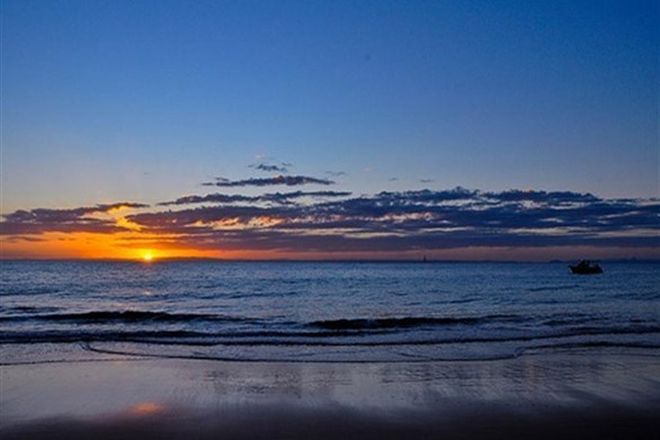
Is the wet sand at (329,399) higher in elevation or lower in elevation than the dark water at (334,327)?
higher

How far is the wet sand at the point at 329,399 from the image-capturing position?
10.2 m

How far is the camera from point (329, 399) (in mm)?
→ 12266

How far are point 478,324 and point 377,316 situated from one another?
7090mm

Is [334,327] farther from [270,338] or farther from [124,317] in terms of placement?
[124,317]

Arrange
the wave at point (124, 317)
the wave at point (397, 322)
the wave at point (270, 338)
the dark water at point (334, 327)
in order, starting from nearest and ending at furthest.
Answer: the dark water at point (334, 327), the wave at point (270, 338), the wave at point (397, 322), the wave at point (124, 317)

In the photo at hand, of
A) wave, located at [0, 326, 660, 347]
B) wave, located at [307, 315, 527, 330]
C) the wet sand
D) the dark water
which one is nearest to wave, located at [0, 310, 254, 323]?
the dark water

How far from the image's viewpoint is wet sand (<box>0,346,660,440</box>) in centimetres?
1022

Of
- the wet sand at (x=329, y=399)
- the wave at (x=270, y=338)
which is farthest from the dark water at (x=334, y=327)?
the wet sand at (x=329, y=399)

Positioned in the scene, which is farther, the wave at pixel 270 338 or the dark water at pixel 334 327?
the wave at pixel 270 338

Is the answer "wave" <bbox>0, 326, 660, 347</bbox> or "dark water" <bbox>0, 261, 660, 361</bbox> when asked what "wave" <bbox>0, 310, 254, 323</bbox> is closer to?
"dark water" <bbox>0, 261, 660, 361</bbox>

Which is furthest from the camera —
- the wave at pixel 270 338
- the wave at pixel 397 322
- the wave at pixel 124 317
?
the wave at pixel 124 317

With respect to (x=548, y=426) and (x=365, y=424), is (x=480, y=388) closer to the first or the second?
(x=548, y=426)

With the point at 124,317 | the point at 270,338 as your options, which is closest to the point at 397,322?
the point at 270,338

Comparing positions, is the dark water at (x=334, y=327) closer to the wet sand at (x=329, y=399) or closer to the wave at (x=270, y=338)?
the wave at (x=270, y=338)
